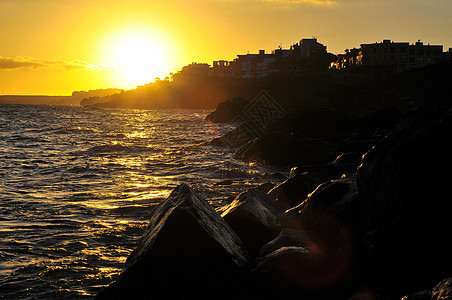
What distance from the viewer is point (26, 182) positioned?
14352 mm

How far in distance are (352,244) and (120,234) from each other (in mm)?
4553

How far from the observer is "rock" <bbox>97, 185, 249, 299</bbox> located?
4.88 m

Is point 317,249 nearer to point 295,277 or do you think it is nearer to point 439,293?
point 295,277

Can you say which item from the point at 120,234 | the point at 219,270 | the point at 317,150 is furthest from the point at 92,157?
the point at 219,270

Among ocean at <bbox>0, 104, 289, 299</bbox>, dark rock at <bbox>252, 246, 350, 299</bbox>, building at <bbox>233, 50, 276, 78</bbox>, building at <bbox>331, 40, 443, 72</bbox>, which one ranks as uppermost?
building at <bbox>233, 50, 276, 78</bbox>

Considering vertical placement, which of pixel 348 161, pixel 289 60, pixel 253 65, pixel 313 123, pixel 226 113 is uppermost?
pixel 253 65

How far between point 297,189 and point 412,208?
5115mm

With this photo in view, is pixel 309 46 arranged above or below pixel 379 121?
above

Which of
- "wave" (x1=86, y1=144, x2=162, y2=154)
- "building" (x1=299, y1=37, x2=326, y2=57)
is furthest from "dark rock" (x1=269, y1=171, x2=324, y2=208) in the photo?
"building" (x1=299, y1=37, x2=326, y2=57)

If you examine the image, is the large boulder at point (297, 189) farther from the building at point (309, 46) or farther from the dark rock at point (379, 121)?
the building at point (309, 46)

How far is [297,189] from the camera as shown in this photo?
977cm

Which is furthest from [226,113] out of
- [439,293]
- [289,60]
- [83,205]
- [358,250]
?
[439,293]

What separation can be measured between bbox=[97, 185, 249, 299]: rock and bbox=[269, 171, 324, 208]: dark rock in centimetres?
445

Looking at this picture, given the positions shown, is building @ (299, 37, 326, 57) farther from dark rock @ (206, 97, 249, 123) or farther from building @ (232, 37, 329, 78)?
dark rock @ (206, 97, 249, 123)
